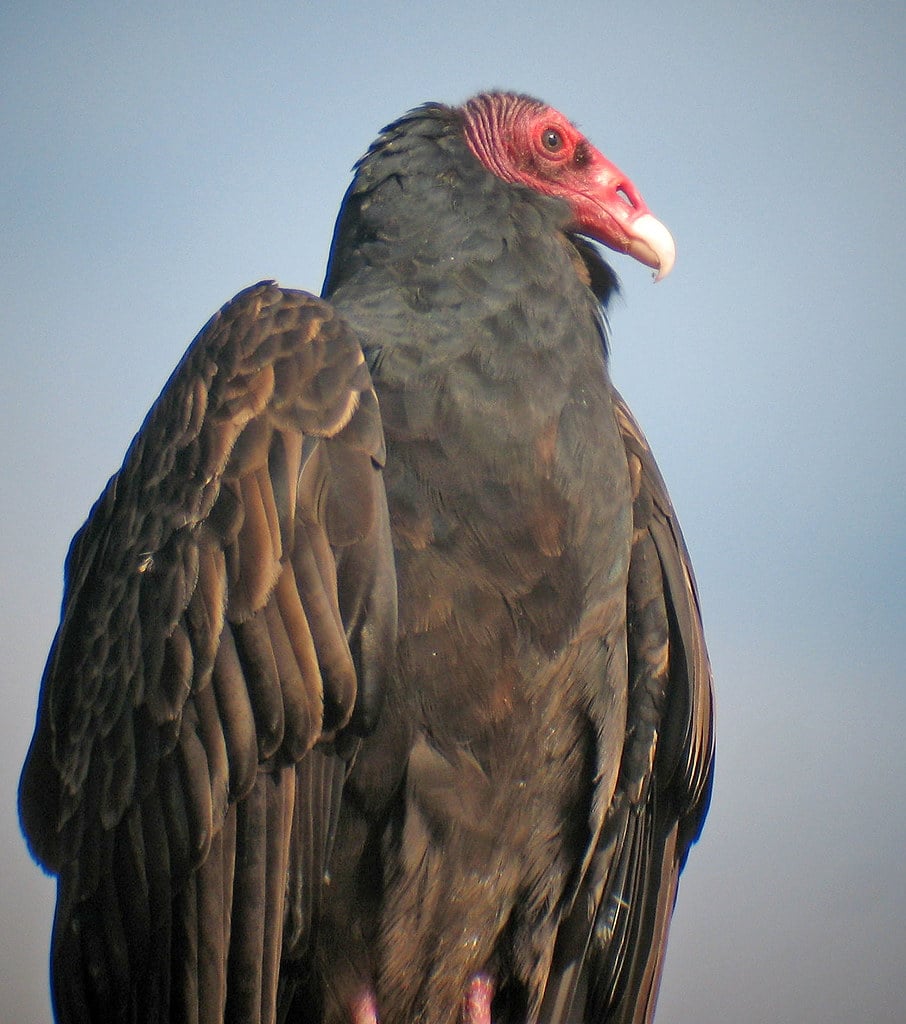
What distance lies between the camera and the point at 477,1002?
3062mm

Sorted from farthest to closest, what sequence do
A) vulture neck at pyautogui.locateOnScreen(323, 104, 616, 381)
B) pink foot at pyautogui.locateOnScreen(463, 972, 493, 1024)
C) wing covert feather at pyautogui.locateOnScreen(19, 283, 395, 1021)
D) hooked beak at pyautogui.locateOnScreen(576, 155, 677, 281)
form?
hooked beak at pyautogui.locateOnScreen(576, 155, 677, 281) < pink foot at pyautogui.locateOnScreen(463, 972, 493, 1024) < vulture neck at pyautogui.locateOnScreen(323, 104, 616, 381) < wing covert feather at pyautogui.locateOnScreen(19, 283, 395, 1021)

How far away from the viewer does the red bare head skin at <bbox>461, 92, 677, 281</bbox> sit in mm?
3393

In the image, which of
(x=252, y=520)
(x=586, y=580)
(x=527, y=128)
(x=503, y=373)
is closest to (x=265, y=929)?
(x=252, y=520)

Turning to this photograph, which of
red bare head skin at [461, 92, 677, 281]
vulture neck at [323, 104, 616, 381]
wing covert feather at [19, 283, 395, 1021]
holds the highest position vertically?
red bare head skin at [461, 92, 677, 281]

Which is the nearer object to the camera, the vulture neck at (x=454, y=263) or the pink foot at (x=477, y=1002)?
the vulture neck at (x=454, y=263)

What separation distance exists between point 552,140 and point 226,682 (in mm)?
1890

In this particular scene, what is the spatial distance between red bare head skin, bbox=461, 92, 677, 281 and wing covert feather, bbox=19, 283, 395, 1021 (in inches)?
37.6

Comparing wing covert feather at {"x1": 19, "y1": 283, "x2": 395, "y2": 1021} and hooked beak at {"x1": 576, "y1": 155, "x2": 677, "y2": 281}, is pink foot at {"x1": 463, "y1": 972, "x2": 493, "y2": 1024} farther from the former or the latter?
hooked beak at {"x1": 576, "y1": 155, "x2": 677, "y2": 281}

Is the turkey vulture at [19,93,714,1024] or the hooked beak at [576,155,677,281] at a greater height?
the hooked beak at [576,155,677,281]

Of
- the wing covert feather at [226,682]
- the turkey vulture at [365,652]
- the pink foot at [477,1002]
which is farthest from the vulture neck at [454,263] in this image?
the pink foot at [477,1002]

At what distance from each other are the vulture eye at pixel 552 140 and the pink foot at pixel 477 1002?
227 cm

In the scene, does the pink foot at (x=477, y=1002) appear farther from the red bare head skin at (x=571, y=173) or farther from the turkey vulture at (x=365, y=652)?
the red bare head skin at (x=571, y=173)

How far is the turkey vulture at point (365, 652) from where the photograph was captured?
260 cm

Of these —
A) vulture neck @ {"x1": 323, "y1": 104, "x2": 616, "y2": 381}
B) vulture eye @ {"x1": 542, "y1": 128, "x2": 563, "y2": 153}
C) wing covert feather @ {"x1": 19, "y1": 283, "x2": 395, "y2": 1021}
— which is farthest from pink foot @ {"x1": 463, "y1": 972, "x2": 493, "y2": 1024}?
vulture eye @ {"x1": 542, "y1": 128, "x2": 563, "y2": 153}
